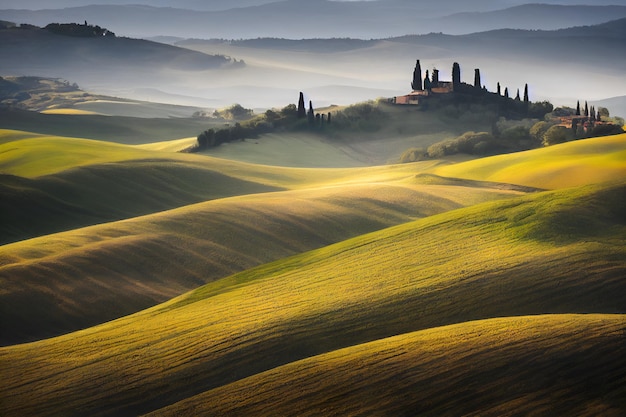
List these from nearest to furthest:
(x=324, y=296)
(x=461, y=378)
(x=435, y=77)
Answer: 1. (x=461, y=378)
2. (x=324, y=296)
3. (x=435, y=77)

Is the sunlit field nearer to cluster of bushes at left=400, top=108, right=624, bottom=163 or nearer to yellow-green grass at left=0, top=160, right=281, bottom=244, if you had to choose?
yellow-green grass at left=0, top=160, right=281, bottom=244

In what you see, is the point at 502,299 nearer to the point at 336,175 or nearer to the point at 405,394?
the point at 405,394

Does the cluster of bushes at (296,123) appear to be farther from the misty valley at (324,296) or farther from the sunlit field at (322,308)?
the sunlit field at (322,308)

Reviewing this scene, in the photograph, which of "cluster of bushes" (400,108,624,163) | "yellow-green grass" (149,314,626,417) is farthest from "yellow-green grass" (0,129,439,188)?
"yellow-green grass" (149,314,626,417)

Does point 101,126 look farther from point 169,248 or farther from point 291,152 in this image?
point 169,248

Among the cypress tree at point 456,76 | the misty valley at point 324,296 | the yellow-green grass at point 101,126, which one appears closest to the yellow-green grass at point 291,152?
the cypress tree at point 456,76

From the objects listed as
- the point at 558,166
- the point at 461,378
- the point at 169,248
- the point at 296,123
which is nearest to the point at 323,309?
the point at 461,378
